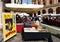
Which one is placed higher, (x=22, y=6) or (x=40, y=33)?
(x=22, y=6)

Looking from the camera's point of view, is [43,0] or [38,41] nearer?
[38,41]

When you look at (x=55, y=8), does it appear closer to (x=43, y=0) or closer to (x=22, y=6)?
(x=43, y=0)


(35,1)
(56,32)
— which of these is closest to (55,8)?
(35,1)

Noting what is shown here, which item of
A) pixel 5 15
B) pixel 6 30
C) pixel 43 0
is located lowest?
pixel 6 30

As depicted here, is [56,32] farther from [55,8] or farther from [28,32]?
[55,8]

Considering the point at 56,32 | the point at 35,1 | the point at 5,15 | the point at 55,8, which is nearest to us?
the point at 5,15

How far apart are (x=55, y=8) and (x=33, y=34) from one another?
30.8 metres

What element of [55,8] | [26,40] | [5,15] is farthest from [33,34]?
[55,8]

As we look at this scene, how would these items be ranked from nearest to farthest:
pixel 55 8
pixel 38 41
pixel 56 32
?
1. pixel 38 41
2. pixel 56 32
3. pixel 55 8

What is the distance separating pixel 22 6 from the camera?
1011 inches

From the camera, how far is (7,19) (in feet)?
34.0

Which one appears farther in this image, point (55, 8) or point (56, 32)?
point (55, 8)

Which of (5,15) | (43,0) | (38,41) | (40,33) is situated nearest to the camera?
(5,15)

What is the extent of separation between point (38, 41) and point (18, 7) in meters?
14.7
